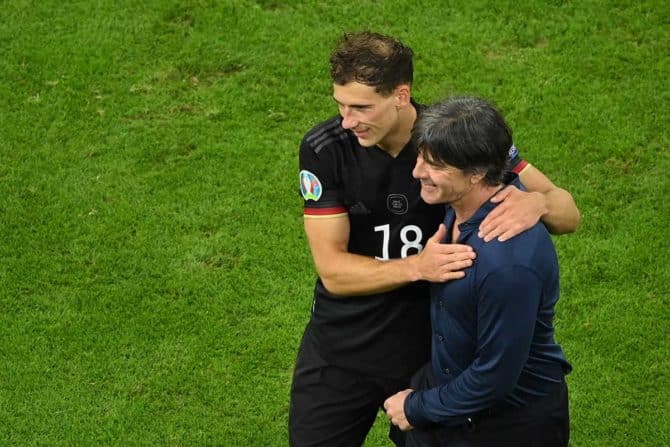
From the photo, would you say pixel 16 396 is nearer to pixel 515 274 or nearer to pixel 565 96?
pixel 515 274

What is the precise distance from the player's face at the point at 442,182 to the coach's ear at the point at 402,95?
577mm

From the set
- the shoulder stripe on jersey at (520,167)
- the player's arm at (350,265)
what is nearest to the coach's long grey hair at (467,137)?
the player's arm at (350,265)

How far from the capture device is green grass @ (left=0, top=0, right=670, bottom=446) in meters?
6.71

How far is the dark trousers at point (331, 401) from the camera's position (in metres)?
5.25

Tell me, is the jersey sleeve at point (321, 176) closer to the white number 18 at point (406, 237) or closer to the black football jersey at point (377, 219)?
the black football jersey at point (377, 219)

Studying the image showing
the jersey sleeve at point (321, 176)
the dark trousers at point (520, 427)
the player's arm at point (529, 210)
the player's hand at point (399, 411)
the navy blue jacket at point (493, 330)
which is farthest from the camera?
the jersey sleeve at point (321, 176)

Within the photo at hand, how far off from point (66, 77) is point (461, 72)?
3137 millimetres

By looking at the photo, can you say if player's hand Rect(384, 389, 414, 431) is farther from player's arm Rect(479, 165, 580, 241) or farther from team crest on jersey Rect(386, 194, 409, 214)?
player's arm Rect(479, 165, 580, 241)

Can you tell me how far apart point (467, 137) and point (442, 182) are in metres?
0.19

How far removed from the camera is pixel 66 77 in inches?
365

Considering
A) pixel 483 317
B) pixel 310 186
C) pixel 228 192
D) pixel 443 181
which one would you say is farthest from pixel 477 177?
pixel 228 192

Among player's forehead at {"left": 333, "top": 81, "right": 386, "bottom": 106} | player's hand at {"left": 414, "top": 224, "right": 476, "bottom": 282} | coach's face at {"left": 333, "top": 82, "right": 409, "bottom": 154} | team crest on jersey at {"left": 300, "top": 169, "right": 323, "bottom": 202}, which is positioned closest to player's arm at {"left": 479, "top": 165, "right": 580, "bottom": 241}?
player's hand at {"left": 414, "top": 224, "right": 476, "bottom": 282}

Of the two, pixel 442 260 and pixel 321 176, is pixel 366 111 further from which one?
pixel 442 260

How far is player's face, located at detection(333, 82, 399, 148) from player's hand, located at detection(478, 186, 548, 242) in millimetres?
653
